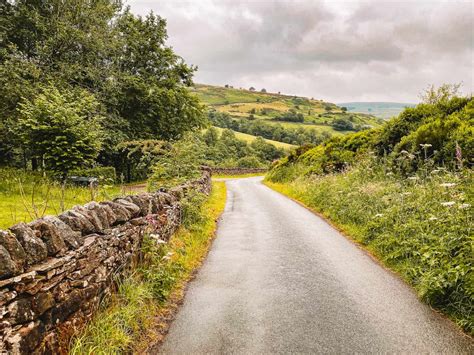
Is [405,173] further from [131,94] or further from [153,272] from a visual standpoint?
[131,94]

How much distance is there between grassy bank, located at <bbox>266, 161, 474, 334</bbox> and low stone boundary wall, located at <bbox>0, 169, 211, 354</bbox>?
17.4ft

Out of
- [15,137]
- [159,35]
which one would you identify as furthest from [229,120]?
Result: [15,137]

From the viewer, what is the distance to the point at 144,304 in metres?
4.96

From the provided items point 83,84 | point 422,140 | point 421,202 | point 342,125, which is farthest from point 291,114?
point 421,202

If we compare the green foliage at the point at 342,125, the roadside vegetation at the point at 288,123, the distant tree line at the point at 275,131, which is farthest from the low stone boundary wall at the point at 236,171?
the green foliage at the point at 342,125

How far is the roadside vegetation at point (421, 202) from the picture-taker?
18.4ft

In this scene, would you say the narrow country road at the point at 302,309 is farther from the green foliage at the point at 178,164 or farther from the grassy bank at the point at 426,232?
the green foliage at the point at 178,164

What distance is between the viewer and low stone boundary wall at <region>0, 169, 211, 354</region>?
9.87ft

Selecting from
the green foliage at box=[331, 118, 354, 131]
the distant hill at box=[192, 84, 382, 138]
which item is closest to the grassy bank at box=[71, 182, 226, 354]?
the distant hill at box=[192, 84, 382, 138]

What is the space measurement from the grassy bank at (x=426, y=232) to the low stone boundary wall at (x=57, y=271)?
17.4ft

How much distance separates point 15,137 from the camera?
2058 centimetres

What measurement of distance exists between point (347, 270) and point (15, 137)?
21.7m

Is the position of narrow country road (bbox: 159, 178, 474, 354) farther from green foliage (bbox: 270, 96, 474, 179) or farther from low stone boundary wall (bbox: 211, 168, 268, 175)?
low stone boundary wall (bbox: 211, 168, 268, 175)

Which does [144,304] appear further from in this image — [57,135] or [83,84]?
[83,84]
